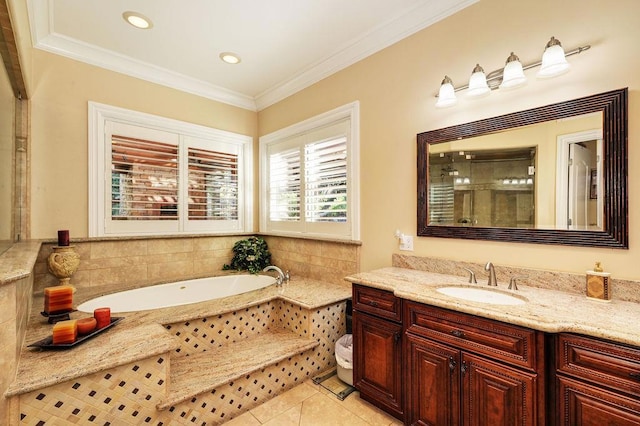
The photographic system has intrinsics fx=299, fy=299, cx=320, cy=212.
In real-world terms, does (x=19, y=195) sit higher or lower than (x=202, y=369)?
higher

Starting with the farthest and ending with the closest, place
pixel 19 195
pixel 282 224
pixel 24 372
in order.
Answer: pixel 282 224 → pixel 19 195 → pixel 24 372

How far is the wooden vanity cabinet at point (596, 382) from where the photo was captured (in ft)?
3.65

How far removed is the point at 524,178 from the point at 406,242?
934 mm

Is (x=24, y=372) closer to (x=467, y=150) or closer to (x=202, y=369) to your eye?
(x=202, y=369)

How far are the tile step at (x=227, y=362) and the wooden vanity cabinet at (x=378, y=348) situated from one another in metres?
0.51

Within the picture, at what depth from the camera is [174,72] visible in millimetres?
3281

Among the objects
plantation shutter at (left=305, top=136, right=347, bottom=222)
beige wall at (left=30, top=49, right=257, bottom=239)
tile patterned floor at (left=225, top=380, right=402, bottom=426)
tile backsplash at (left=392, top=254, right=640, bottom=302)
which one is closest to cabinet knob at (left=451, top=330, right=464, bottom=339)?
tile backsplash at (left=392, top=254, right=640, bottom=302)

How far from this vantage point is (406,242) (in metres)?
2.44

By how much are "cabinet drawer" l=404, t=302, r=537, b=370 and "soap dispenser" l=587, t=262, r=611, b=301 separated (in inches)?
20.5

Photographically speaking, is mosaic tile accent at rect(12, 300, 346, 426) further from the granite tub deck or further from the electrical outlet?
the electrical outlet

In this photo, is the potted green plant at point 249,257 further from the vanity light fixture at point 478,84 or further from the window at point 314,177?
the vanity light fixture at point 478,84

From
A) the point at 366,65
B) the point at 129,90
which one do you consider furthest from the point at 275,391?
the point at 129,90

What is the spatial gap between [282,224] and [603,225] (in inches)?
116

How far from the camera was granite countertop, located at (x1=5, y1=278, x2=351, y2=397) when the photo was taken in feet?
4.78
